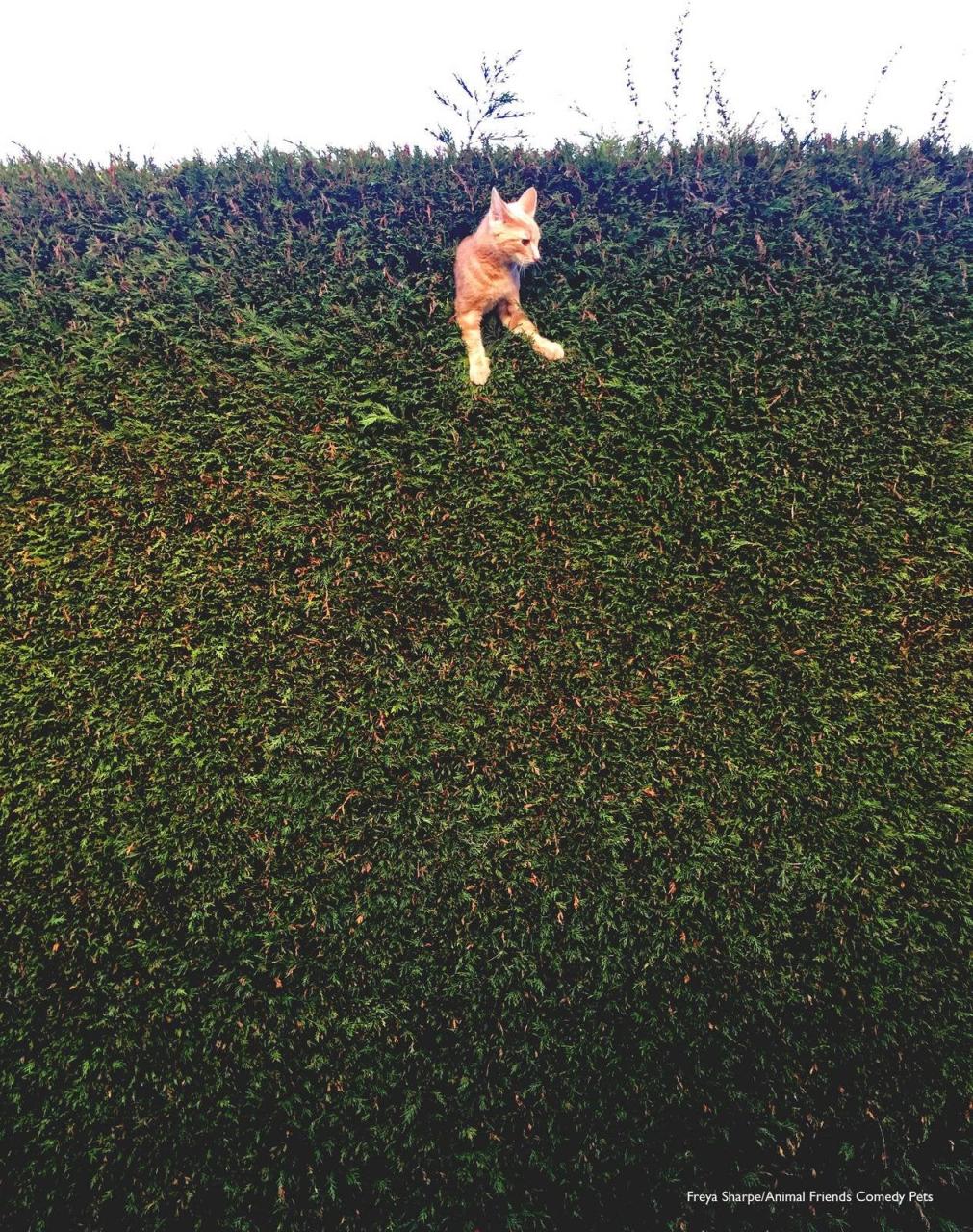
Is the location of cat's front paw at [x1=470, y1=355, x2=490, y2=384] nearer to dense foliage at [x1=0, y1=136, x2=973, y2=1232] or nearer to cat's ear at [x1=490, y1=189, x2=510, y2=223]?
dense foliage at [x1=0, y1=136, x2=973, y2=1232]

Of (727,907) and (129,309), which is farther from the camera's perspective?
(129,309)

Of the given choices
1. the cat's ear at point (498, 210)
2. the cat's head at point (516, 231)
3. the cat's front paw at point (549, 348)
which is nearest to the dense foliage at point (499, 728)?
the cat's front paw at point (549, 348)

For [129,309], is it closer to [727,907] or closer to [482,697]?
[482,697]

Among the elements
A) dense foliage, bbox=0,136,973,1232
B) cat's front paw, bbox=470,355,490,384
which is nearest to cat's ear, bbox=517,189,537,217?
dense foliage, bbox=0,136,973,1232

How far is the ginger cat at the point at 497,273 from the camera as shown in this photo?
3000 millimetres

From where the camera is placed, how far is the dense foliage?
2832 mm

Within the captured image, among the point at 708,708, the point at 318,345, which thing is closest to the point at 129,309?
the point at 318,345

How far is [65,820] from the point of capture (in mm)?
2971

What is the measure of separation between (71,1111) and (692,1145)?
2.46m

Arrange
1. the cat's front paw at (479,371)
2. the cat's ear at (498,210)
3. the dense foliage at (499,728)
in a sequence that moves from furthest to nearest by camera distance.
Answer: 1. the cat's front paw at (479,371)
2. the cat's ear at (498,210)
3. the dense foliage at (499,728)

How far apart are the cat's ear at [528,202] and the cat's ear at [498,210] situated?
3.8 inches

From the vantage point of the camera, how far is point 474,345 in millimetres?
3137

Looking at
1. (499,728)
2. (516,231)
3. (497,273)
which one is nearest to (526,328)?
(497,273)

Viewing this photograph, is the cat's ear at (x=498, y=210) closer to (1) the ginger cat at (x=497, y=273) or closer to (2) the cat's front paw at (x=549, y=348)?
(1) the ginger cat at (x=497, y=273)
